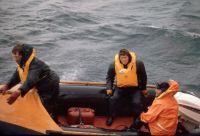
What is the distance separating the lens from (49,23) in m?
16.4

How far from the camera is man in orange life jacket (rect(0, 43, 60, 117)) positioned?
18.8 feet

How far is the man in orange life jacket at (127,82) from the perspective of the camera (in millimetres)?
6883

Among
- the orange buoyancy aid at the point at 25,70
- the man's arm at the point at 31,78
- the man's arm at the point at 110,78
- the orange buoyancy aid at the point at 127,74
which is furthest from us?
the man's arm at the point at 110,78

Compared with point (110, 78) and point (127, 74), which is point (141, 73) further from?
point (110, 78)

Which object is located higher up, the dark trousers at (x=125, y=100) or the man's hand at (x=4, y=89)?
the man's hand at (x=4, y=89)

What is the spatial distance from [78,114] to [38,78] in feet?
4.62

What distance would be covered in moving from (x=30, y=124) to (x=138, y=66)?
213 cm

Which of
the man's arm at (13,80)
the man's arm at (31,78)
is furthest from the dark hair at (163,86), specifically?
the man's arm at (13,80)

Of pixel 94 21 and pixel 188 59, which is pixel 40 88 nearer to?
pixel 188 59

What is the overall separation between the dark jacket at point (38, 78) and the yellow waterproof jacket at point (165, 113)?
158 cm

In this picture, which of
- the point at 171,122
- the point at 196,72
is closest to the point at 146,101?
the point at 171,122

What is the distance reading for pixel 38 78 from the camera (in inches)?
233

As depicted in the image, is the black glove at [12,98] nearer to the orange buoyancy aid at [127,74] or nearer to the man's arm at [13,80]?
the man's arm at [13,80]

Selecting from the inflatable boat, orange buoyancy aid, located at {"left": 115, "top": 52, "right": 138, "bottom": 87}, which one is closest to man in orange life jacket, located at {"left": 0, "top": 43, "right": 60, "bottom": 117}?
the inflatable boat
